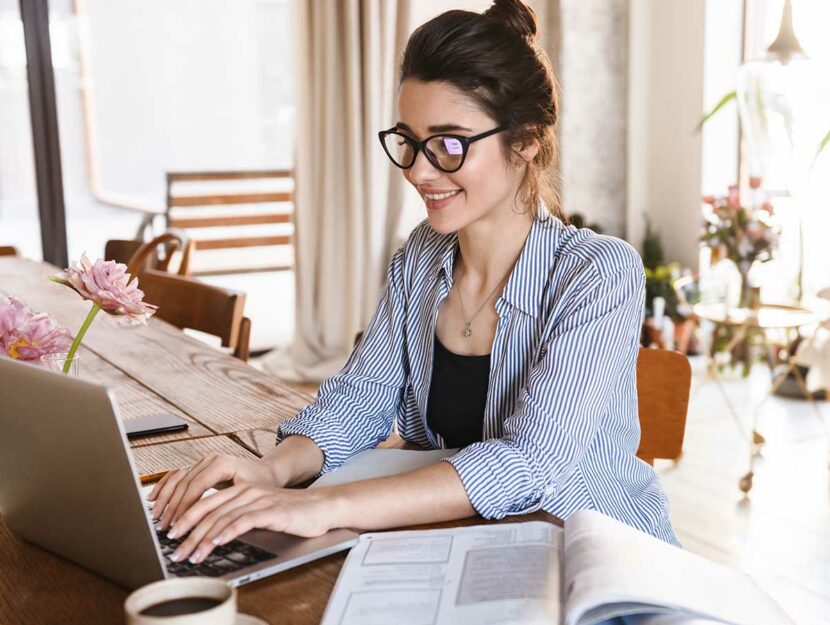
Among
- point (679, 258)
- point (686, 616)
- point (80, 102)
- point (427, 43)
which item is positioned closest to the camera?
point (686, 616)

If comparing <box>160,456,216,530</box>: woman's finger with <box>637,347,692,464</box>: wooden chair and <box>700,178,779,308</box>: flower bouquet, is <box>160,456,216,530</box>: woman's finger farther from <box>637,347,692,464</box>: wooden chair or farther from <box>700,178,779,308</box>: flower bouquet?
<box>700,178,779,308</box>: flower bouquet

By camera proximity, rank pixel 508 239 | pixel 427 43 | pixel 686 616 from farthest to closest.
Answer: pixel 508 239 < pixel 427 43 < pixel 686 616

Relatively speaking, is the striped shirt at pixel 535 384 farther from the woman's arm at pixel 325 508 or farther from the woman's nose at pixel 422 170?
the woman's nose at pixel 422 170

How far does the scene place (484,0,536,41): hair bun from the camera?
1332 millimetres

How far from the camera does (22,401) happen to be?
81cm

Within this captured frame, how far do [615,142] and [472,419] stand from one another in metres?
3.72

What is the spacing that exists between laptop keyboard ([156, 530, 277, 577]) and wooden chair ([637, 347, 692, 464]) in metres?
0.75

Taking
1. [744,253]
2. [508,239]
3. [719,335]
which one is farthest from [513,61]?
[719,335]

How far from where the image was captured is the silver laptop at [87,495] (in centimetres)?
74

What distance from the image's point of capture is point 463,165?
1262mm

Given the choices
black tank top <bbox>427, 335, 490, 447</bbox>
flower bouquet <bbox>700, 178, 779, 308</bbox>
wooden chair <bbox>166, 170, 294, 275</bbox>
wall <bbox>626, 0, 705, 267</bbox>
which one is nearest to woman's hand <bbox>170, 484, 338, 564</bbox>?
black tank top <bbox>427, 335, 490, 447</bbox>

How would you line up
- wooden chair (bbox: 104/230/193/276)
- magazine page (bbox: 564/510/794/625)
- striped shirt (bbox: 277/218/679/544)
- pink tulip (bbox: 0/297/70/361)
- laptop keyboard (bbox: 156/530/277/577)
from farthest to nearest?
wooden chair (bbox: 104/230/193/276) → striped shirt (bbox: 277/218/679/544) → pink tulip (bbox: 0/297/70/361) → laptop keyboard (bbox: 156/530/277/577) → magazine page (bbox: 564/510/794/625)

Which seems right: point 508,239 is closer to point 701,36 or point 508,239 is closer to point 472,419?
point 472,419

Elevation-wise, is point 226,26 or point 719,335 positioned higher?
point 226,26
